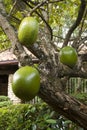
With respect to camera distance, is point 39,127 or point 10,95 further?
point 10,95

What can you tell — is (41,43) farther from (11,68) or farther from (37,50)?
(11,68)

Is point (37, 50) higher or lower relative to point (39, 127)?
higher

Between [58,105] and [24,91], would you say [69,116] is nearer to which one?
[58,105]

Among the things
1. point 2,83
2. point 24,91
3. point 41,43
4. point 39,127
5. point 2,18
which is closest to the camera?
point 24,91

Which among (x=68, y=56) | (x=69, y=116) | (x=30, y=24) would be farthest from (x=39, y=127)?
(x=30, y=24)

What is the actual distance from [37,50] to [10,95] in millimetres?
8703

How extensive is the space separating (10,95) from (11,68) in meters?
0.94

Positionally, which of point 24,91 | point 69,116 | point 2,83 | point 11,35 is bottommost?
point 2,83

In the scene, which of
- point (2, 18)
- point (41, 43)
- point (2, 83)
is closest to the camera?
point (2, 18)

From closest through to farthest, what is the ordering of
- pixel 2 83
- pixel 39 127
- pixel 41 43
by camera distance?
pixel 41 43 < pixel 39 127 < pixel 2 83

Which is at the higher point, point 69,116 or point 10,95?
point 69,116

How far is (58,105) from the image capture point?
188cm

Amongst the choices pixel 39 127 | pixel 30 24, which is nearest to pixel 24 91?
pixel 30 24

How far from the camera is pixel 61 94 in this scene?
6.06 ft
